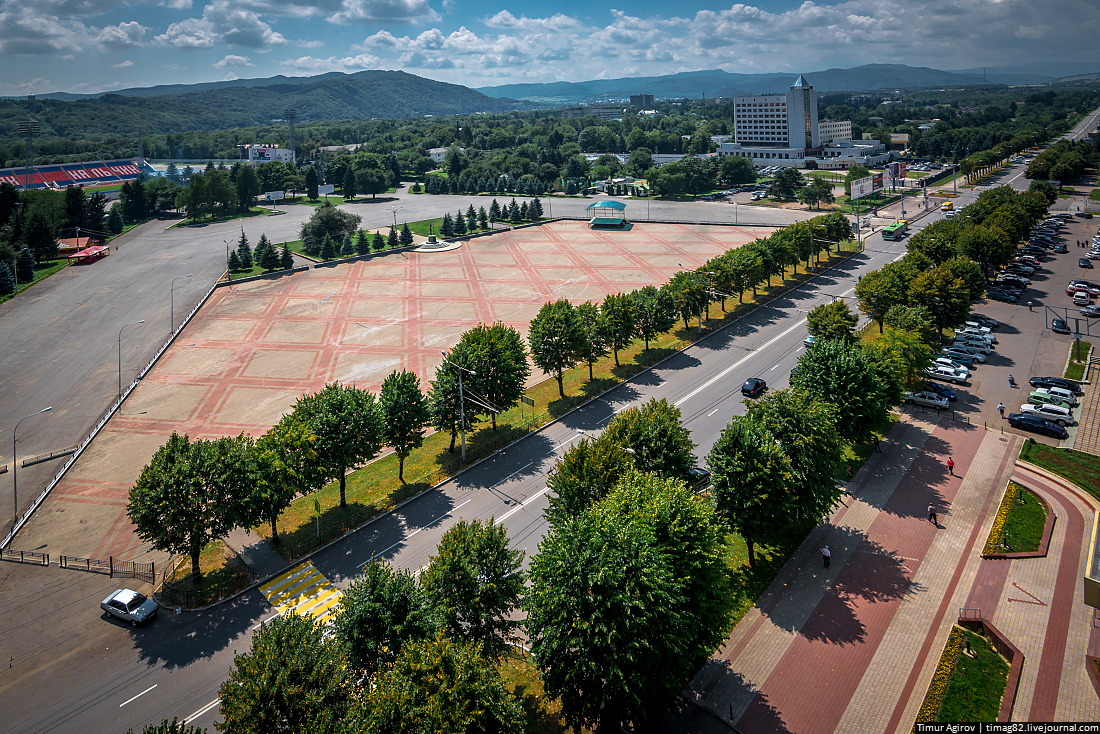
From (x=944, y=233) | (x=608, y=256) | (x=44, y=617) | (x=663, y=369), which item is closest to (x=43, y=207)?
(x=608, y=256)

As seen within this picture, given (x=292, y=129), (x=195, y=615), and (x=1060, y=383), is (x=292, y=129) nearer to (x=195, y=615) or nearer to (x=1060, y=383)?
(x=195, y=615)

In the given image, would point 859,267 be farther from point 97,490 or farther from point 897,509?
point 97,490

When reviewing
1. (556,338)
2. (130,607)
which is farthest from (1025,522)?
(130,607)

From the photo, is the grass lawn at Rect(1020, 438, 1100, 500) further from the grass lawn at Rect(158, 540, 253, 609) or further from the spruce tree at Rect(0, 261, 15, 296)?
the spruce tree at Rect(0, 261, 15, 296)

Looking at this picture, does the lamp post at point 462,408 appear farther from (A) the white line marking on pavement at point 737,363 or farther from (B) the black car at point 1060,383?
(B) the black car at point 1060,383

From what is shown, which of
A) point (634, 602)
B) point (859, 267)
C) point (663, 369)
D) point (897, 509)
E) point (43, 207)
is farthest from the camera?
point (43, 207)

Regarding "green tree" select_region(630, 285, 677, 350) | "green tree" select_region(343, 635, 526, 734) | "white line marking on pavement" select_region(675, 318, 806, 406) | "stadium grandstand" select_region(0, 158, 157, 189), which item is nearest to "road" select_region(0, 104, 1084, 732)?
"white line marking on pavement" select_region(675, 318, 806, 406)

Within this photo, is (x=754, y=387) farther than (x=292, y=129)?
No

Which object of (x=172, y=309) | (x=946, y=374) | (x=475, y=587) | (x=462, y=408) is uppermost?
(x=172, y=309)
